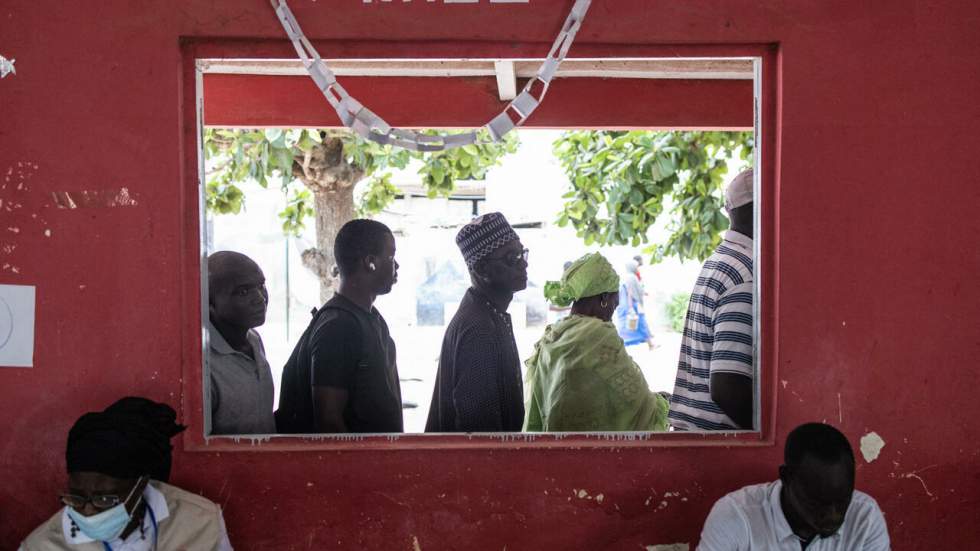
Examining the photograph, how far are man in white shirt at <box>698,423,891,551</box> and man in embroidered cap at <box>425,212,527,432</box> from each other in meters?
0.89

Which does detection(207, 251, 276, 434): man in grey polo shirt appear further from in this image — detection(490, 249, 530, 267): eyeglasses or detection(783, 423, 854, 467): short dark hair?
detection(783, 423, 854, 467): short dark hair

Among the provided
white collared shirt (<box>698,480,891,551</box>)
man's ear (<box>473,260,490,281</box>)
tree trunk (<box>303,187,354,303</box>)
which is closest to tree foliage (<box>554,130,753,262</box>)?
tree trunk (<box>303,187,354,303</box>)

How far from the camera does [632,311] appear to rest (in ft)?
36.2

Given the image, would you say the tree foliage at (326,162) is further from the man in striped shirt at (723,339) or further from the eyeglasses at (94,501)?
the eyeglasses at (94,501)

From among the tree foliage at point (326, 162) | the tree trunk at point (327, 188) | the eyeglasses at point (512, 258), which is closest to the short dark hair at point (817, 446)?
the eyeglasses at point (512, 258)

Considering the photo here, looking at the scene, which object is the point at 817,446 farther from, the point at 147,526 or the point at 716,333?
the point at 147,526

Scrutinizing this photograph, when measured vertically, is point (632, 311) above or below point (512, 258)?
below

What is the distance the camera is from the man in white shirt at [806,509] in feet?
7.45

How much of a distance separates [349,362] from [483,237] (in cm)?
70

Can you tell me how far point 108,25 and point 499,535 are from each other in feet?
6.34

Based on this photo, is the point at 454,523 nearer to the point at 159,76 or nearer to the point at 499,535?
the point at 499,535

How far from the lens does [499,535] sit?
2805 mm

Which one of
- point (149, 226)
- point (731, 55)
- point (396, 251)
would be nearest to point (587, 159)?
point (396, 251)

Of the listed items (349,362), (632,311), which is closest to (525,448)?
(349,362)
